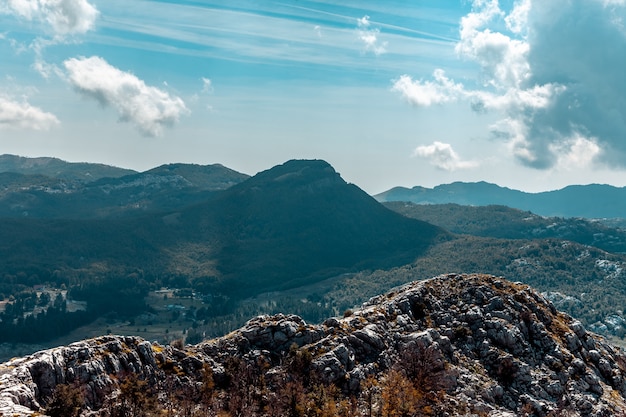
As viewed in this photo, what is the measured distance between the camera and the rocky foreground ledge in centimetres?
9600

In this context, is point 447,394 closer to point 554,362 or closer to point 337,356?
point 337,356

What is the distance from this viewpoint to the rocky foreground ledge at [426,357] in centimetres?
9600

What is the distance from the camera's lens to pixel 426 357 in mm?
109312

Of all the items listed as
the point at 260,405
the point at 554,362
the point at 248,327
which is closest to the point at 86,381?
the point at 260,405

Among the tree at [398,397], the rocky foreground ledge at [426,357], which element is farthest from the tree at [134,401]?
the tree at [398,397]

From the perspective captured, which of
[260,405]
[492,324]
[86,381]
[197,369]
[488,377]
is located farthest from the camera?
[492,324]

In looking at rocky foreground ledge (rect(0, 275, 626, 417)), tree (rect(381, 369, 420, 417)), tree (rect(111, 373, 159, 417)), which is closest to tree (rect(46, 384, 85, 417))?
rocky foreground ledge (rect(0, 275, 626, 417))

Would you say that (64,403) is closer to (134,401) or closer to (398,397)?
(134,401)

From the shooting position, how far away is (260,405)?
97438mm

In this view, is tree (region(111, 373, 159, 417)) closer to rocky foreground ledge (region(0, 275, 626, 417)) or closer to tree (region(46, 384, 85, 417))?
rocky foreground ledge (region(0, 275, 626, 417))

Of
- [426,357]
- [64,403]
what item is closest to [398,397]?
[426,357]

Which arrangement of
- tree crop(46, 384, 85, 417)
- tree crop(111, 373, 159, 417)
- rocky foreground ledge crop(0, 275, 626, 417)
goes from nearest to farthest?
tree crop(46, 384, 85, 417) < tree crop(111, 373, 159, 417) < rocky foreground ledge crop(0, 275, 626, 417)

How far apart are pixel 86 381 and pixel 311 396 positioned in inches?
1477

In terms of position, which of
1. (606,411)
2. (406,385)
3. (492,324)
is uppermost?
(492,324)
